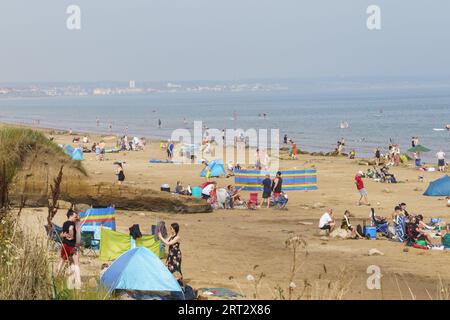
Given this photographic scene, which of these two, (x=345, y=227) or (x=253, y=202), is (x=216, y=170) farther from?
(x=345, y=227)

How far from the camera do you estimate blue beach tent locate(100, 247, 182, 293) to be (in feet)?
33.8

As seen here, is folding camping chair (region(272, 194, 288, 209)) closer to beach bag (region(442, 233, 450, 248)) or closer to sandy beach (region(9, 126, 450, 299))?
sandy beach (region(9, 126, 450, 299))

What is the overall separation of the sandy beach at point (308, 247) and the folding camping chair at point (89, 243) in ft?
2.38

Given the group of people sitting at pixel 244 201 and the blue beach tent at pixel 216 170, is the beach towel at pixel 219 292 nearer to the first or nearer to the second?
the group of people sitting at pixel 244 201

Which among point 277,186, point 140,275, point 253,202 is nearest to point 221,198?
point 253,202

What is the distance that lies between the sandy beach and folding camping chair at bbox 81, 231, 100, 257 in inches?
28.6

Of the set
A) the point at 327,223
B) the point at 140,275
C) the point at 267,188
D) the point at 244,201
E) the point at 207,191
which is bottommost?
the point at 244,201

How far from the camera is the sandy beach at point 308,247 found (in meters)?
12.1

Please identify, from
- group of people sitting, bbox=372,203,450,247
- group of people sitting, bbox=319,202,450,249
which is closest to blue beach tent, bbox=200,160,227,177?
group of people sitting, bbox=319,202,450,249

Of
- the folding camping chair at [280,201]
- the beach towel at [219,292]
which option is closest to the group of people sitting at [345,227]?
the folding camping chair at [280,201]

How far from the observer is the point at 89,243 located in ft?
46.4

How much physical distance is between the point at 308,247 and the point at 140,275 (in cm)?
623
